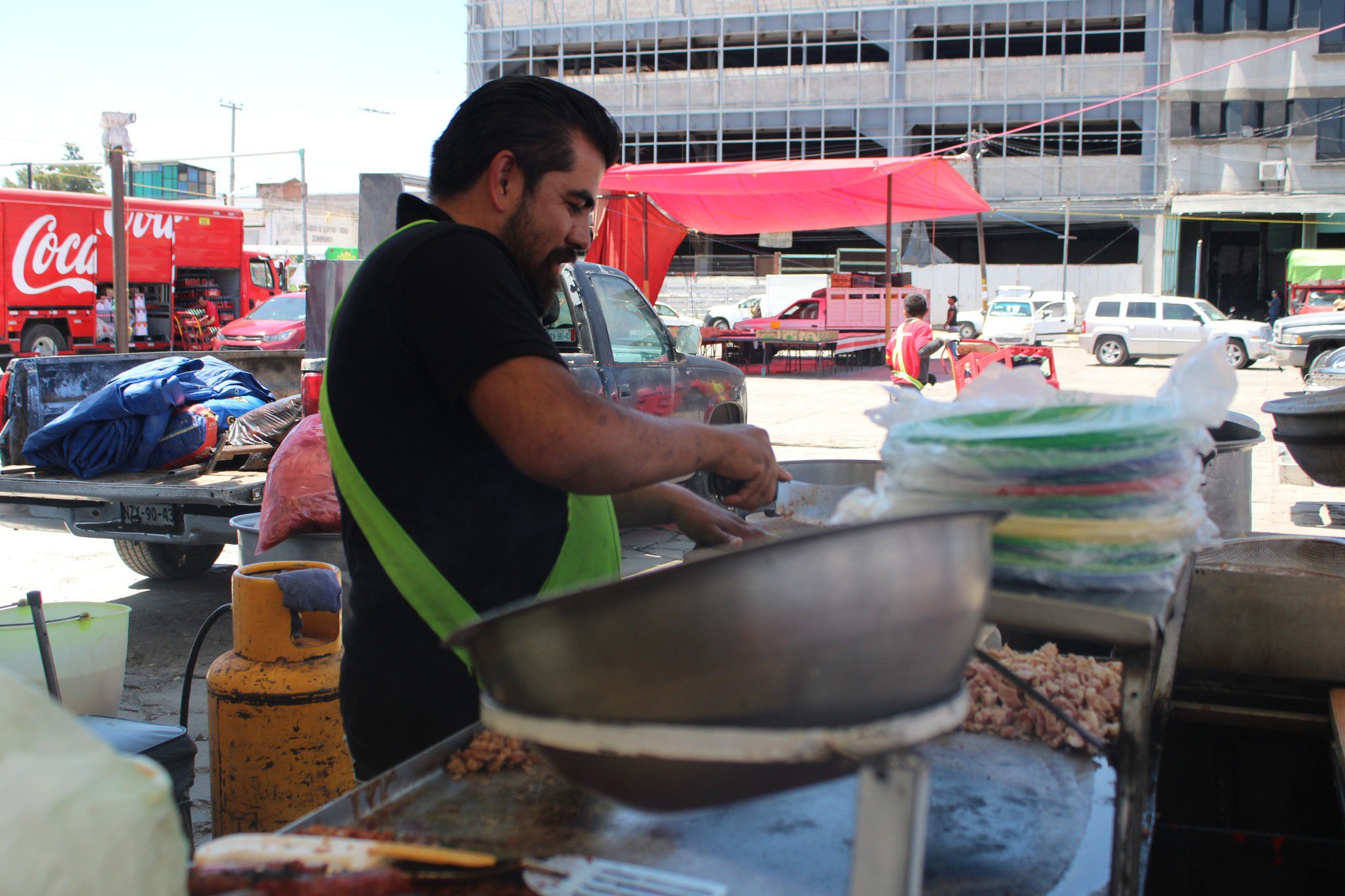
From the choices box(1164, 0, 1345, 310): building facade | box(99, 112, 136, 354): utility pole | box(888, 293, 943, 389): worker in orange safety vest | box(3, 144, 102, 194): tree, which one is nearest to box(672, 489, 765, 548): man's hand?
box(99, 112, 136, 354): utility pole

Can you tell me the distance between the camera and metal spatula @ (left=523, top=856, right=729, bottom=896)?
3.97 ft

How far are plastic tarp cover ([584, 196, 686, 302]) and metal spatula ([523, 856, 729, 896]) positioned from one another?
14.0 m

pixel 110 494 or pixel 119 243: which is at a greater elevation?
Answer: pixel 119 243

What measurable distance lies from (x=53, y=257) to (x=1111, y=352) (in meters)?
22.0

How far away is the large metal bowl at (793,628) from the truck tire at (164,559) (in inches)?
245

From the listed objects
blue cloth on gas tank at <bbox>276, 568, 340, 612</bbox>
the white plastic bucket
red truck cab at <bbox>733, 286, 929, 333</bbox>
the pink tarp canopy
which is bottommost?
the white plastic bucket

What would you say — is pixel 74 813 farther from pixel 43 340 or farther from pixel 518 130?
pixel 43 340

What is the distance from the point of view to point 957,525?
969 millimetres

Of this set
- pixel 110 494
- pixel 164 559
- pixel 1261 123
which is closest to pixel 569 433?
pixel 110 494

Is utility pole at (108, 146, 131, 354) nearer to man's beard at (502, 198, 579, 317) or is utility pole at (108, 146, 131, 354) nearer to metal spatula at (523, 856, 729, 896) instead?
man's beard at (502, 198, 579, 317)

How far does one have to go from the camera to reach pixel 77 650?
3104 millimetres

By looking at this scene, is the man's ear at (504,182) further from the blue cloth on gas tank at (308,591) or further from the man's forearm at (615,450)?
the blue cloth on gas tank at (308,591)

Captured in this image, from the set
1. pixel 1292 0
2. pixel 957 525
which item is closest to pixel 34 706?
pixel 957 525

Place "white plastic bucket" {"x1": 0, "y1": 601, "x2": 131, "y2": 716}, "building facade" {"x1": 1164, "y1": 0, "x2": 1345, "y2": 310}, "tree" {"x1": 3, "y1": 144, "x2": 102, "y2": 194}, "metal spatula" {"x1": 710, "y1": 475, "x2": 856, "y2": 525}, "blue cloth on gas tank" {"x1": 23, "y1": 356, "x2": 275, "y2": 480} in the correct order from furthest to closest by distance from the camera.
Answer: "tree" {"x1": 3, "y1": 144, "x2": 102, "y2": 194} < "building facade" {"x1": 1164, "y1": 0, "x2": 1345, "y2": 310} < "blue cloth on gas tank" {"x1": 23, "y1": 356, "x2": 275, "y2": 480} < "white plastic bucket" {"x1": 0, "y1": 601, "x2": 131, "y2": 716} < "metal spatula" {"x1": 710, "y1": 475, "x2": 856, "y2": 525}
